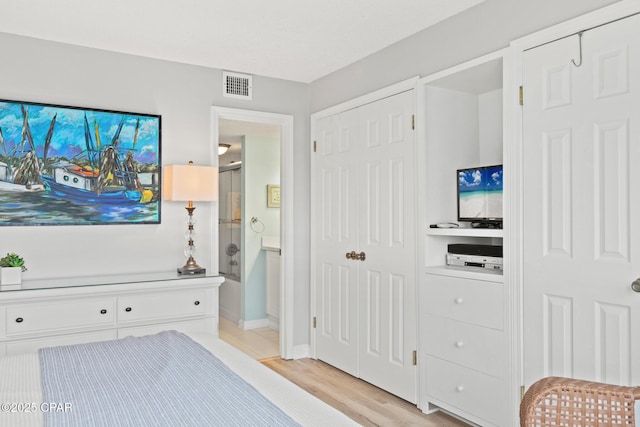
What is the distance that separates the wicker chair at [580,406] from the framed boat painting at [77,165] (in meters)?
2.91

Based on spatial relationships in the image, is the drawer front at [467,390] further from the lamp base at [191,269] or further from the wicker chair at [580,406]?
the lamp base at [191,269]

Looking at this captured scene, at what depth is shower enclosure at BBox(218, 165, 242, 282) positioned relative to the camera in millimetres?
6125

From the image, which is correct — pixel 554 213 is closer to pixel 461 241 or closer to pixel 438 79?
pixel 461 241

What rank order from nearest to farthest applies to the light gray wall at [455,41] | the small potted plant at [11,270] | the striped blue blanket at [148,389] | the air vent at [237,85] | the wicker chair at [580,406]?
the striped blue blanket at [148,389]
the wicker chair at [580,406]
the light gray wall at [455,41]
the small potted plant at [11,270]
the air vent at [237,85]

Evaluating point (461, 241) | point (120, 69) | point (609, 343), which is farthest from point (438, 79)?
point (120, 69)

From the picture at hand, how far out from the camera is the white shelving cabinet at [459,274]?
2689 millimetres

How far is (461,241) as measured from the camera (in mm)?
3281

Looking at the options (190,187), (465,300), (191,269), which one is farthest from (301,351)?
(465,300)

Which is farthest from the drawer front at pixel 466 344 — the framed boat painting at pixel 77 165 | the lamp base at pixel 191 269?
the framed boat painting at pixel 77 165

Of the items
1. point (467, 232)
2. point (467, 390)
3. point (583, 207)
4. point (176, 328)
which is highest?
point (583, 207)

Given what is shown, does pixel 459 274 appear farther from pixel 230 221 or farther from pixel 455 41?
pixel 230 221

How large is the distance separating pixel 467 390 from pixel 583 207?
4.11 ft

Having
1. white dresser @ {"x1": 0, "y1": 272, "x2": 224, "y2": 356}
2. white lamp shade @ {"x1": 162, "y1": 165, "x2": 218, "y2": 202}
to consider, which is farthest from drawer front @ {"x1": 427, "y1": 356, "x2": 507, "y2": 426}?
white lamp shade @ {"x1": 162, "y1": 165, "x2": 218, "y2": 202}

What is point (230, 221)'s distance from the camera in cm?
634
